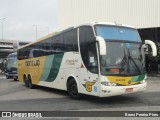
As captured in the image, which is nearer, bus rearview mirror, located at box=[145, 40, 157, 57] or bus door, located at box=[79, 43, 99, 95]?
bus door, located at box=[79, 43, 99, 95]

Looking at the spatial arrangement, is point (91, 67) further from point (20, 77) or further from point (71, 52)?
point (20, 77)

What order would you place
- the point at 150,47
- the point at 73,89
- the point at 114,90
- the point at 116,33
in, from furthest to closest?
the point at 73,89 → the point at 150,47 → the point at 116,33 → the point at 114,90

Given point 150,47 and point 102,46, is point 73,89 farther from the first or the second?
point 150,47

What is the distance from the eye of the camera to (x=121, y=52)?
13219 mm

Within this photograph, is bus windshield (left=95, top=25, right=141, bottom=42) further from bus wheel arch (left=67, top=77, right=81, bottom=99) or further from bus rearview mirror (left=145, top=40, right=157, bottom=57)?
bus wheel arch (left=67, top=77, right=81, bottom=99)

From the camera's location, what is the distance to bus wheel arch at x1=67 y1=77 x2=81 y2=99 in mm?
14783

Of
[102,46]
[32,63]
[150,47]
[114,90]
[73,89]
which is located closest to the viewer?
[102,46]

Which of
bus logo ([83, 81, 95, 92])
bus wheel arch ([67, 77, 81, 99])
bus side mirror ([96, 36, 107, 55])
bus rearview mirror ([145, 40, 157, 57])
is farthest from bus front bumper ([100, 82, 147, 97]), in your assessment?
bus wheel arch ([67, 77, 81, 99])

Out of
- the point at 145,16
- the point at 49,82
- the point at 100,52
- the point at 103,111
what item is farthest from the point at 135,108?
the point at 145,16

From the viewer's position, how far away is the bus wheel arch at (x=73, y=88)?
14.8 m

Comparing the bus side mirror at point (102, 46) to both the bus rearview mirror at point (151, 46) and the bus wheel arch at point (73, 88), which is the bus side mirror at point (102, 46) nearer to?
the bus rearview mirror at point (151, 46)

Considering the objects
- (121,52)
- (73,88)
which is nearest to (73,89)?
(73,88)

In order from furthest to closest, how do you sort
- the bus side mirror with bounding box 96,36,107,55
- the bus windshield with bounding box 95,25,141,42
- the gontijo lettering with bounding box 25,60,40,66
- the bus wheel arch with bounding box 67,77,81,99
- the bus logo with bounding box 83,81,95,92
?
the gontijo lettering with bounding box 25,60,40,66, the bus wheel arch with bounding box 67,77,81,99, the bus logo with bounding box 83,81,95,92, the bus windshield with bounding box 95,25,141,42, the bus side mirror with bounding box 96,36,107,55

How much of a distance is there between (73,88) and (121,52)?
3062mm
